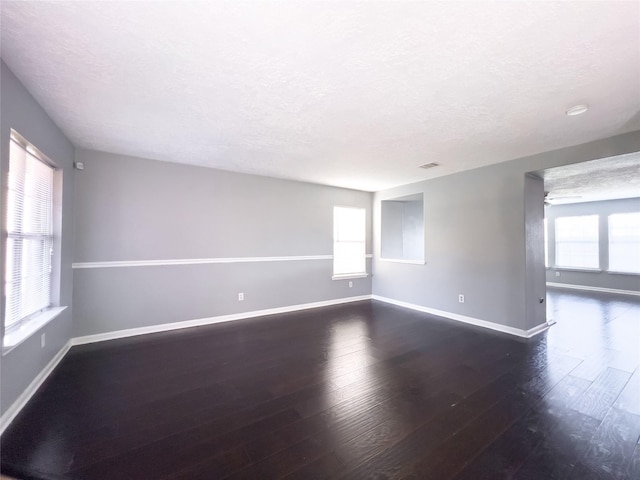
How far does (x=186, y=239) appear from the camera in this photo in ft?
12.5

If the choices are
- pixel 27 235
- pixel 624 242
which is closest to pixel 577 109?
pixel 27 235

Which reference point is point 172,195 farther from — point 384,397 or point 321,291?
point 384,397

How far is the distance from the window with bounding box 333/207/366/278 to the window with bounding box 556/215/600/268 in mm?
6180

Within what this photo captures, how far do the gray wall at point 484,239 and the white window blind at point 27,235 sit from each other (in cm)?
511

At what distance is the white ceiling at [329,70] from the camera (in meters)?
1.31

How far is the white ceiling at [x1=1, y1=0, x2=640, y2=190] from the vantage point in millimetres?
1312

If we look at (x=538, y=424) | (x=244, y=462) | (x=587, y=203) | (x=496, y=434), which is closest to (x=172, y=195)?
(x=244, y=462)

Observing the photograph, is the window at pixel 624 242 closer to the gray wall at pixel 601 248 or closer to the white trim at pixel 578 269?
the gray wall at pixel 601 248

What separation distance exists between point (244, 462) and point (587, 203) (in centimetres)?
964

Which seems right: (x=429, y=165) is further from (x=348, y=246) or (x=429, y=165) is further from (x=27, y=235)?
(x=27, y=235)

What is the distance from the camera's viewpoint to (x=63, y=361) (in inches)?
105

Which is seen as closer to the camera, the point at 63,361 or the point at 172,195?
the point at 63,361

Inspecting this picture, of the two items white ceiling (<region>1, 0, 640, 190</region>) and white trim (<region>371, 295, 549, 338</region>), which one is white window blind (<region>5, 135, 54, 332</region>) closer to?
white ceiling (<region>1, 0, 640, 190</region>)

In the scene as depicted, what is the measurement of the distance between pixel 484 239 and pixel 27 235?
17.4 ft
